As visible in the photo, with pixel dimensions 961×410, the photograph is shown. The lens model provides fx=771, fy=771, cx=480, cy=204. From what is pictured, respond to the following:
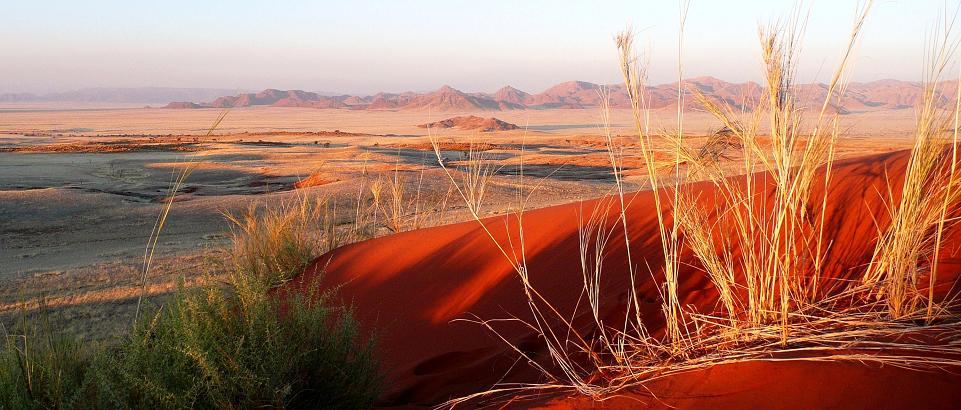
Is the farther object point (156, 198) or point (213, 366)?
point (156, 198)

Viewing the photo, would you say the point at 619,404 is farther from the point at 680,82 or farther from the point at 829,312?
the point at 680,82

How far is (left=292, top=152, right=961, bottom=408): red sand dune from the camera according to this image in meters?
2.62

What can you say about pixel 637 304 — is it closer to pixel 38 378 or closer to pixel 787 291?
pixel 787 291

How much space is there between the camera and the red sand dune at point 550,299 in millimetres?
2621

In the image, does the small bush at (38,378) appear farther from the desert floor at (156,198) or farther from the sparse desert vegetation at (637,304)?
the desert floor at (156,198)

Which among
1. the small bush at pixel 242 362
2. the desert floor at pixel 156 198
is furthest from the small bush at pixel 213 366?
the desert floor at pixel 156 198

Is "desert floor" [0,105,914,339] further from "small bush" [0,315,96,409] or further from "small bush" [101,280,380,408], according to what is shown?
"small bush" [101,280,380,408]

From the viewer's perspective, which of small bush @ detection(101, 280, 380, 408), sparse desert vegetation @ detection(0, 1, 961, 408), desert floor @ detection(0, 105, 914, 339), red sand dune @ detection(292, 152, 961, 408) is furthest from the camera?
desert floor @ detection(0, 105, 914, 339)

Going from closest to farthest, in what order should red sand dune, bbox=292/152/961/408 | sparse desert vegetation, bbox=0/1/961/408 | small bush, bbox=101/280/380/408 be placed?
red sand dune, bbox=292/152/961/408 → sparse desert vegetation, bbox=0/1/961/408 → small bush, bbox=101/280/380/408

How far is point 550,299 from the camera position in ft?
16.3

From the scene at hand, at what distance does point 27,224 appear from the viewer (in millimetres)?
14062

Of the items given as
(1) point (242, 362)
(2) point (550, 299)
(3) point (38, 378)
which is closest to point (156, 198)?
(2) point (550, 299)

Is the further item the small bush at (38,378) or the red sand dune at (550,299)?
the small bush at (38,378)

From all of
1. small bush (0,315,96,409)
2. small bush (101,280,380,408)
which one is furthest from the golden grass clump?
small bush (0,315,96,409)
